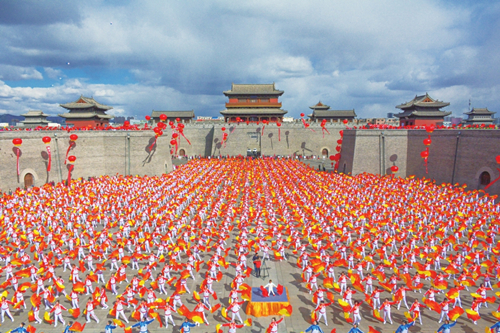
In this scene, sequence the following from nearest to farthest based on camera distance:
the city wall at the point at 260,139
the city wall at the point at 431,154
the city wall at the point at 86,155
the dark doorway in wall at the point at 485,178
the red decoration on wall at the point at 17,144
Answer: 1. the red decoration on wall at the point at 17,144
2. the dark doorway in wall at the point at 485,178
3. the city wall at the point at 431,154
4. the city wall at the point at 86,155
5. the city wall at the point at 260,139

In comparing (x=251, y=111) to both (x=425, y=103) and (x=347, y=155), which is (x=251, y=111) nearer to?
(x=347, y=155)

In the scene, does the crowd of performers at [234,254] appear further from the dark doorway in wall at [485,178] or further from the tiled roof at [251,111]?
the tiled roof at [251,111]

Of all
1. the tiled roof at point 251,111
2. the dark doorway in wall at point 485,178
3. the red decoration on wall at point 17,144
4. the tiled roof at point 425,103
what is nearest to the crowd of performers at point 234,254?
the dark doorway in wall at point 485,178

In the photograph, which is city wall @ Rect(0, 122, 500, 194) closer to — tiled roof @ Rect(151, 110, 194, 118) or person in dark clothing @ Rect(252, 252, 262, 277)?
person in dark clothing @ Rect(252, 252, 262, 277)

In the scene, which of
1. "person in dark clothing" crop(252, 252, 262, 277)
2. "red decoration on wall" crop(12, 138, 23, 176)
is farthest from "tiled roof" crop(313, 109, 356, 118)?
"person in dark clothing" crop(252, 252, 262, 277)

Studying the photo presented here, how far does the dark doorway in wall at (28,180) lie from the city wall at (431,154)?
97.1 feet

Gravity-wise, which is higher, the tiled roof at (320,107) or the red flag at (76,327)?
the tiled roof at (320,107)

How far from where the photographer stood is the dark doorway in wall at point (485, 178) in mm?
22672

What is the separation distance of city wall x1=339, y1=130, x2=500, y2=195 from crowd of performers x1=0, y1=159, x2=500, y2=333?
4070 millimetres

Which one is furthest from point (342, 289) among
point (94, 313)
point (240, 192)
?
point (240, 192)

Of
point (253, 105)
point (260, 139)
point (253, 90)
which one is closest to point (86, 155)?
point (260, 139)

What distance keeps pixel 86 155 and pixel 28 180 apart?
580cm

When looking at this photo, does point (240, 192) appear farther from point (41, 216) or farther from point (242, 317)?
point (242, 317)

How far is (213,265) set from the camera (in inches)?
413
